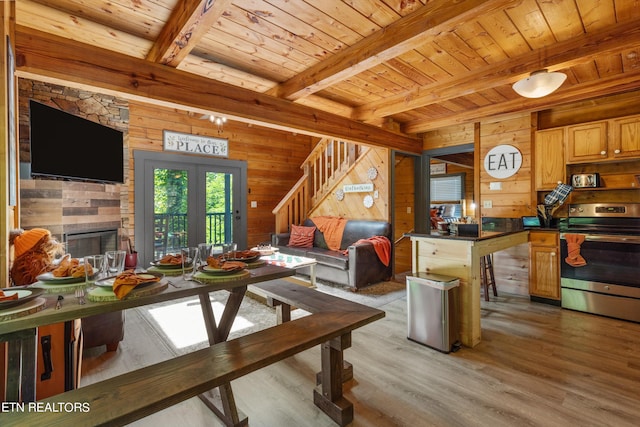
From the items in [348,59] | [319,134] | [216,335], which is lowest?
[216,335]

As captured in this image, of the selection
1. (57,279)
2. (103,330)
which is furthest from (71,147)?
(57,279)

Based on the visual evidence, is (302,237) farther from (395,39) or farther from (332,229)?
(395,39)

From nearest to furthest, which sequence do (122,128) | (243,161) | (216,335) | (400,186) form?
(216,335) → (122,128) → (400,186) → (243,161)

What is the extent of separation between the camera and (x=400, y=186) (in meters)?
5.79

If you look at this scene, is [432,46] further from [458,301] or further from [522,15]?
[458,301]

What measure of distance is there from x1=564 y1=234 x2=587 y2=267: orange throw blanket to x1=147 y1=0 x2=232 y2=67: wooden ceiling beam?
4.04m

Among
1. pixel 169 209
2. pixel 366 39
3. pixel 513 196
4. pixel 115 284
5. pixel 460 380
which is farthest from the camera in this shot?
pixel 169 209

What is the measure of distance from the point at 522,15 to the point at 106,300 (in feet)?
10.2

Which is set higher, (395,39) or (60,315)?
(395,39)

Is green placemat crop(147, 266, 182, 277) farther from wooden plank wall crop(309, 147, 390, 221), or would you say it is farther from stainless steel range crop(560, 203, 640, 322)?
stainless steel range crop(560, 203, 640, 322)

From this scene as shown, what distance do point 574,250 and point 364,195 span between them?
298 cm

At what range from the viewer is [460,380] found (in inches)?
84.8

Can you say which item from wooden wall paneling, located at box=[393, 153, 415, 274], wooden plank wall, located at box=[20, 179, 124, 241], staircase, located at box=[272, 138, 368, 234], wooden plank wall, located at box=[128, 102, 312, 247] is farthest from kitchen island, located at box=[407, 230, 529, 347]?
wooden plank wall, located at box=[128, 102, 312, 247]

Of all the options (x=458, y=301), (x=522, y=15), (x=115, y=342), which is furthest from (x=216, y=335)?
(x=522, y=15)
